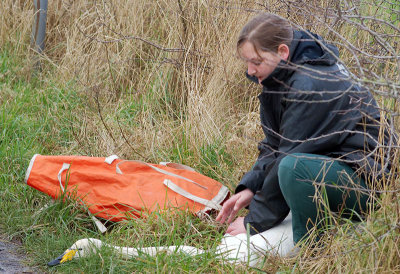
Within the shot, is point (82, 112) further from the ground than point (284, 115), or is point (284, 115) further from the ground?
point (284, 115)

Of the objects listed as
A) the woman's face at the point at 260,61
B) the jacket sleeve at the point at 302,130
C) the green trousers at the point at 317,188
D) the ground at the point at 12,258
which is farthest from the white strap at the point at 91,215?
the woman's face at the point at 260,61

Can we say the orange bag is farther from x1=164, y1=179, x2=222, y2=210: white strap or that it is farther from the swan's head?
the swan's head

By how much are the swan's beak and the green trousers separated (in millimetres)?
1201

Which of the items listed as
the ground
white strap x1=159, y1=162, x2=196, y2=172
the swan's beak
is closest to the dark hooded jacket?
white strap x1=159, y1=162, x2=196, y2=172

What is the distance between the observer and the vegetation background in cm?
307

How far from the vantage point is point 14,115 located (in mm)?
5289

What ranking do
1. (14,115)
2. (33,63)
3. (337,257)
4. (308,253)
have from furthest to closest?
(33,63) < (14,115) < (308,253) < (337,257)

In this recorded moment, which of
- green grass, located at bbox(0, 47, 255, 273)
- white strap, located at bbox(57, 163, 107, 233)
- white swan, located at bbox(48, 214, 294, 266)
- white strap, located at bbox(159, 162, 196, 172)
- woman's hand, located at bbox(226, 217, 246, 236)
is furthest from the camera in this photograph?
white strap, located at bbox(159, 162, 196, 172)

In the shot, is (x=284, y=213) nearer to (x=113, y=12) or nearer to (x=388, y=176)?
(x=388, y=176)

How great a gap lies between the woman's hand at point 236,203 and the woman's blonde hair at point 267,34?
2.69 ft

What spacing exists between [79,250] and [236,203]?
0.90 m

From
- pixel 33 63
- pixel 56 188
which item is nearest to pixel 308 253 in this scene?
pixel 56 188

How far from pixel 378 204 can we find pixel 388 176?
5.7 inches

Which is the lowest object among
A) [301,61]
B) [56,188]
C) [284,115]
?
[56,188]
